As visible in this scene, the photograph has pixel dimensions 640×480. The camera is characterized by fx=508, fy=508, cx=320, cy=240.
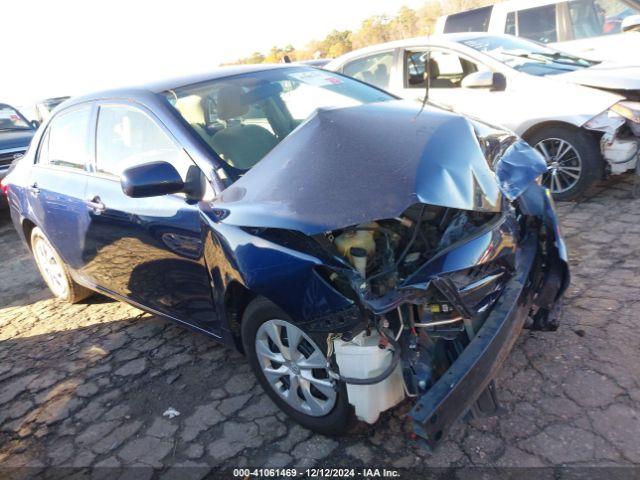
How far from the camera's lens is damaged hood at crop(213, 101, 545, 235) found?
6.35ft

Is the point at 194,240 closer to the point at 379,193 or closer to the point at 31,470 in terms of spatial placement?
the point at 379,193

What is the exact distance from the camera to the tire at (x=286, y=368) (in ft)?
7.45

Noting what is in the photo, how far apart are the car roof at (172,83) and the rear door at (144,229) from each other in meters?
0.09

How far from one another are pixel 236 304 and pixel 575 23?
726cm

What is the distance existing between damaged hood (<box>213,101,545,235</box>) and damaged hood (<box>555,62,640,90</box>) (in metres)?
2.78

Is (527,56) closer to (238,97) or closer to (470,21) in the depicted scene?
(470,21)

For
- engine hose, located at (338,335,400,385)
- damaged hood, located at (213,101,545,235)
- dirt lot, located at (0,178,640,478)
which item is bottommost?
dirt lot, located at (0,178,640,478)

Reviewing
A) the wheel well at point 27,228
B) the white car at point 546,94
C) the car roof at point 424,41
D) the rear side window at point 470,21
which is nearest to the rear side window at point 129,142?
the wheel well at point 27,228

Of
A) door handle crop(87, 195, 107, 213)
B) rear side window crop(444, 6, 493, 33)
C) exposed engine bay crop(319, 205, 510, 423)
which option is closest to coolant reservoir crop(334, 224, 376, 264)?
exposed engine bay crop(319, 205, 510, 423)

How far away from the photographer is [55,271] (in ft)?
14.6

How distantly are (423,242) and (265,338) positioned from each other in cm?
91

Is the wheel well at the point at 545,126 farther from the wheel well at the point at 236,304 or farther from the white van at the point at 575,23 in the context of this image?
the wheel well at the point at 236,304

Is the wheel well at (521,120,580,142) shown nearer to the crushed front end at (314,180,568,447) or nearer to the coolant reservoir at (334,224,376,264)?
the crushed front end at (314,180,568,447)

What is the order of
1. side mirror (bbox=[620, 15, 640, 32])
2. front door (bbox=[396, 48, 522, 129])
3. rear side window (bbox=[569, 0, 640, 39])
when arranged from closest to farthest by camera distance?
front door (bbox=[396, 48, 522, 129]) < side mirror (bbox=[620, 15, 640, 32]) < rear side window (bbox=[569, 0, 640, 39])
